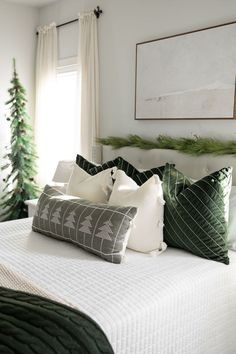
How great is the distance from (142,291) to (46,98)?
10.1ft

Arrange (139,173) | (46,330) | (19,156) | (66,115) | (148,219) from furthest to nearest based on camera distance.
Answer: (66,115) < (19,156) < (139,173) < (148,219) < (46,330)

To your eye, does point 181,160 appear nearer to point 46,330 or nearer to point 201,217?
point 201,217

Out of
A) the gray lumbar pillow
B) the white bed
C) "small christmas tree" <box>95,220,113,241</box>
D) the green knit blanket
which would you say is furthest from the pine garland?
the green knit blanket

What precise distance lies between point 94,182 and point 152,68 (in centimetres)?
113

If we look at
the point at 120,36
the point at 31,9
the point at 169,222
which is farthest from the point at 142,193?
the point at 31,9

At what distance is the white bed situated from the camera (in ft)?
4.32

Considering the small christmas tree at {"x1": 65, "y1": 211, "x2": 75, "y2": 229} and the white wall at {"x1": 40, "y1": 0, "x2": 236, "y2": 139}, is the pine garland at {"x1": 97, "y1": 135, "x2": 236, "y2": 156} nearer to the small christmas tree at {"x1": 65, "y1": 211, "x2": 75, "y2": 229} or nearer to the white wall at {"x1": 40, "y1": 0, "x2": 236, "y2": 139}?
the white wall at {"x1": 40, "y1": 0, "x2": 236, "y2": 139}

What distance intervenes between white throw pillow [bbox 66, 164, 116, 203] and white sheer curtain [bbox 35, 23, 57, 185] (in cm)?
171

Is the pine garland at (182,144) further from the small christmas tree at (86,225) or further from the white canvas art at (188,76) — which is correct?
the small christmas tree at (86,225)

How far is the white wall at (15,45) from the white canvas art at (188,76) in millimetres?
1717

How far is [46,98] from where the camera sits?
159 inches

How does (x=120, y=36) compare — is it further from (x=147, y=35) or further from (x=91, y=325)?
(x=91, y=325)

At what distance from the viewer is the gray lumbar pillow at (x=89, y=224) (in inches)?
69.8

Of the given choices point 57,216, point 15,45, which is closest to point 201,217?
point 57,216
